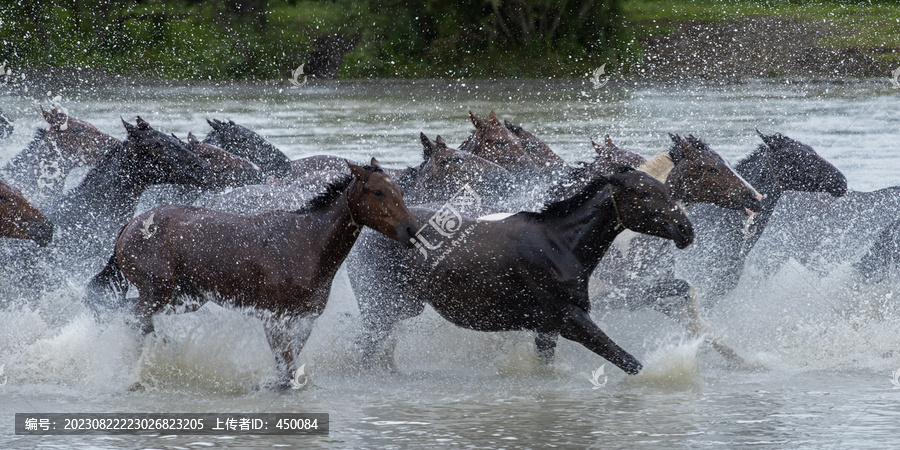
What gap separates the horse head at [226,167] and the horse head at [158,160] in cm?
67

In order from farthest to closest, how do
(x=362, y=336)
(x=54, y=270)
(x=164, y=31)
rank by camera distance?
1. (x=164, y=31)
2. (x=54, y=270)
3. (x=362, y=336)

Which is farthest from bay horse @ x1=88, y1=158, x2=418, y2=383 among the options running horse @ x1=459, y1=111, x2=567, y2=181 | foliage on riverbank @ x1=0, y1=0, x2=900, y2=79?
foliage on riverbank @ x1=0, y1=0, x2=900, y2=79

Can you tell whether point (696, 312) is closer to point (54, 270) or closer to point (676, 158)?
point (676, 158)

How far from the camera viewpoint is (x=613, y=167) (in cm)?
582

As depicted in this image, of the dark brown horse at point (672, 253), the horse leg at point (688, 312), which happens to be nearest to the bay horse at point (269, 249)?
the dark brown horse at point (672, 253)

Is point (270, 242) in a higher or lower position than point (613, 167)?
lower

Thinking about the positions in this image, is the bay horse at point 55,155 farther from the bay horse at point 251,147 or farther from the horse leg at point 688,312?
the horse leg at point 688,312

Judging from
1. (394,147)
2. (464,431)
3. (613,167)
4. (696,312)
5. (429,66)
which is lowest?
(464,431)

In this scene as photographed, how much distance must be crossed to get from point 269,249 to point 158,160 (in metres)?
1.45

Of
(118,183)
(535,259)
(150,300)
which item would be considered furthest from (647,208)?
(118,183)

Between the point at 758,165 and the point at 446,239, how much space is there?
213 centimetres

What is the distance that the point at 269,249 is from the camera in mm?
5496

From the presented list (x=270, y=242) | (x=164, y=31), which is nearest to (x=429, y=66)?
(x=164, y=31)

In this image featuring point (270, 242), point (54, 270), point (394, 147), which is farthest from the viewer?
point (394, 147)
